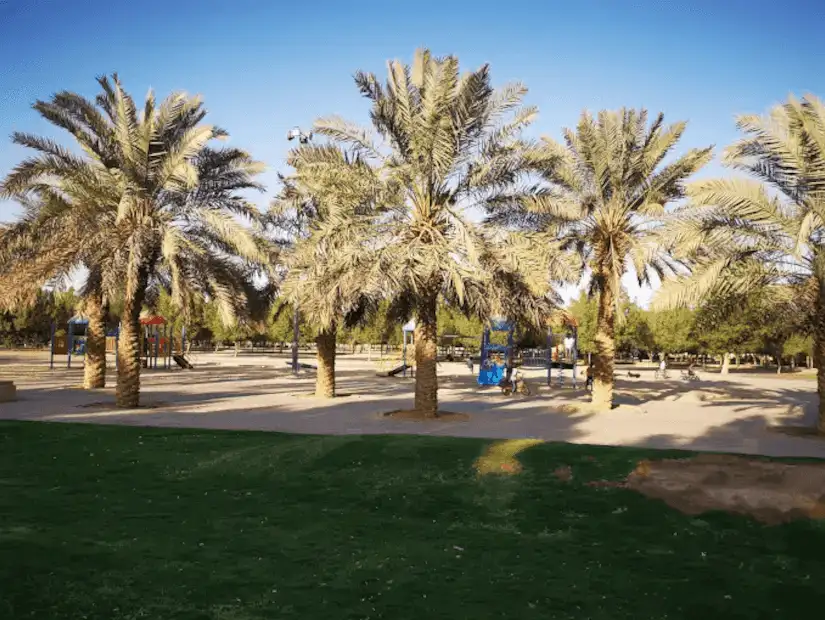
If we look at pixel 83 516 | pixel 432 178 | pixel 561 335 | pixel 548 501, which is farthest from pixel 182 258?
pixel 561 335

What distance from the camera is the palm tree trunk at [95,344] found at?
80.4 feet

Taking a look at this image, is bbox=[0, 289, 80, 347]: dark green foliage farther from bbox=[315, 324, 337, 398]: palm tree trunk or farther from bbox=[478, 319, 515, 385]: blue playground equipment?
bbox=[315, 324, 337, 398]: palm tree trunk

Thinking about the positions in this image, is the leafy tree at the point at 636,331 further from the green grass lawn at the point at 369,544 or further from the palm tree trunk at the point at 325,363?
the green grass lawn at the point at 369,544

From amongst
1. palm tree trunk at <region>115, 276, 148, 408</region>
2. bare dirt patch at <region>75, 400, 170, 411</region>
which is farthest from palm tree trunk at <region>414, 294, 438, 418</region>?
palm tree trunk at <region>115, 276, 148, 408</region>

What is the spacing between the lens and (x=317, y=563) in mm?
6512

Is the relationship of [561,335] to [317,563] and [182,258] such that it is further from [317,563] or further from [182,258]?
[317,563]

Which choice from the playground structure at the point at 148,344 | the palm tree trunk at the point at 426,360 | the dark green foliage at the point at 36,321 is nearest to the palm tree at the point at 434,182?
the palm tree trunk at the point at 426,360

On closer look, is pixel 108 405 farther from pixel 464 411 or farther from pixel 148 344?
pixel 148 344

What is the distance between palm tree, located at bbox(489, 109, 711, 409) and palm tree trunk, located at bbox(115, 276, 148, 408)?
11.9 m

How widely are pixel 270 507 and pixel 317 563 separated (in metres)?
2.15

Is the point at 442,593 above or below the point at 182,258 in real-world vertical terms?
below

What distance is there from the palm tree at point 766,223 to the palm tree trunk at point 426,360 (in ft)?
18.8

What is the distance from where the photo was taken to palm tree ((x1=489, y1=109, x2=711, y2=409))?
70.1ft

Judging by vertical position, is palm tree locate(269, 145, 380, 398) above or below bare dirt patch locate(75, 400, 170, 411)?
above
